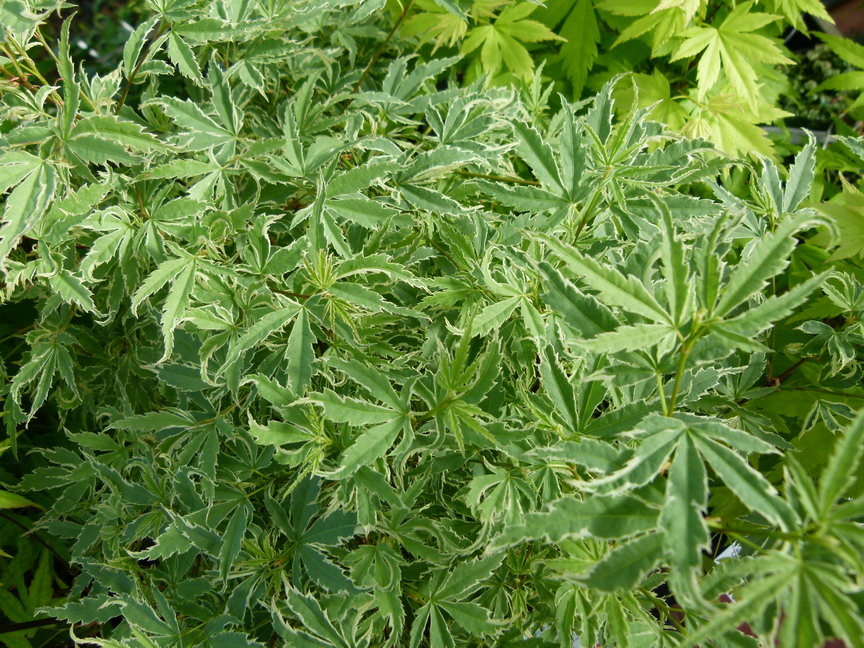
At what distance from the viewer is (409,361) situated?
1.03 meters

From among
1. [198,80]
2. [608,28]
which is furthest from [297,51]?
[608,28]

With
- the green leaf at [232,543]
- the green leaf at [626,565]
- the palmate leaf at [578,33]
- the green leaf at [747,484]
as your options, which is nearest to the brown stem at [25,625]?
the green leaf at [232,543]

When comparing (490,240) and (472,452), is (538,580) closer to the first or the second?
(472,452)

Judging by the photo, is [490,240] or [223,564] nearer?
[223,564]

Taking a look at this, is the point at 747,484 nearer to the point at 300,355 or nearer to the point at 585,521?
the point at 585,521

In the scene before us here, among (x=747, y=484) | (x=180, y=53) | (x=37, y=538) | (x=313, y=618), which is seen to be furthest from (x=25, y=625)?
(x=747, y=484)

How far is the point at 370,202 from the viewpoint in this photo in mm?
939

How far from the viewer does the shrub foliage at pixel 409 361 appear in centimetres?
62

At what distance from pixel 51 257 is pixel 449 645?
830 millimetres

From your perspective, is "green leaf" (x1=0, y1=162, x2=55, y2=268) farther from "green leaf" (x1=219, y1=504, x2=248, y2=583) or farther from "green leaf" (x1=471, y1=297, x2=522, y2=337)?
"green leaf" (x1=471, y1=297, x2=522, y2=337)

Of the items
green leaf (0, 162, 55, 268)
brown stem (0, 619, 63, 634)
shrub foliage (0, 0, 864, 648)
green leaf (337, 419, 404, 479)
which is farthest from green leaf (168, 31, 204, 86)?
brown stem (0, 619, 63, 634)

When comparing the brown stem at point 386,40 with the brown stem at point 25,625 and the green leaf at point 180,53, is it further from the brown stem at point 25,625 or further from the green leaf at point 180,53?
the brown stem at point 25,625

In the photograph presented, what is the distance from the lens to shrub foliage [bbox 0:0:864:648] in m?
0.62

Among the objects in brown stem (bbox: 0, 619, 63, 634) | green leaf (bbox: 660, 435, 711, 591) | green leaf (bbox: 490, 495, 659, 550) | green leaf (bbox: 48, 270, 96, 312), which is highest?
green leaf (bbox: 660, 435, 711, 591)
